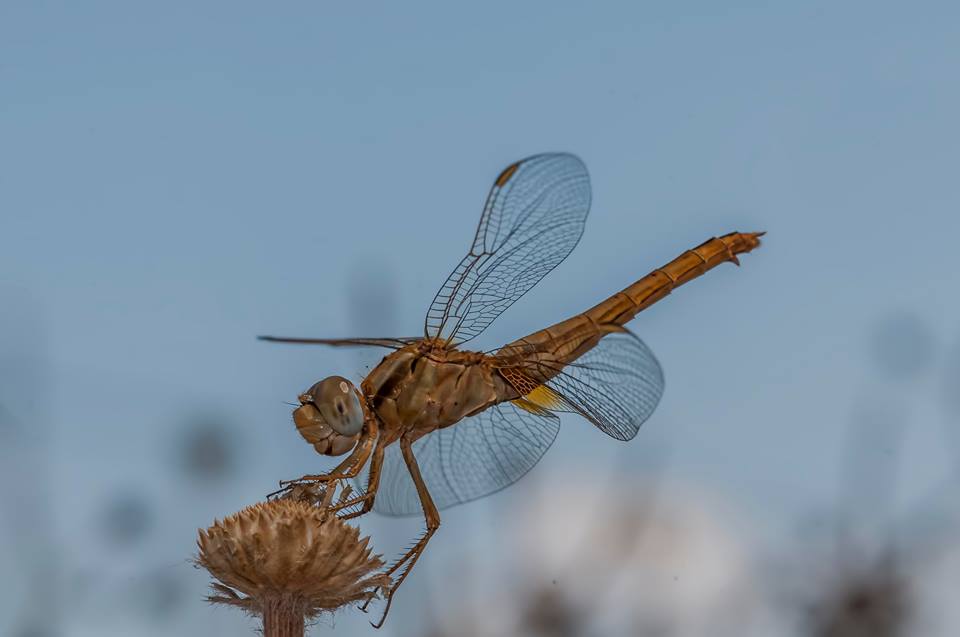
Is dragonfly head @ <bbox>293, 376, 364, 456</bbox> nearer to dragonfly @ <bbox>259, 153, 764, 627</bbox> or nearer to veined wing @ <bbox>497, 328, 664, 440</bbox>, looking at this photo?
dragonfly @ <bbox>259, 153, 764, 627</bbox>

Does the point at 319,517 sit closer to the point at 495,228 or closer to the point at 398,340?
the point at 398,340

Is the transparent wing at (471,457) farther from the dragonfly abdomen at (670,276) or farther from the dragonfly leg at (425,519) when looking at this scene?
the dragonfly abdomen at (670,276)

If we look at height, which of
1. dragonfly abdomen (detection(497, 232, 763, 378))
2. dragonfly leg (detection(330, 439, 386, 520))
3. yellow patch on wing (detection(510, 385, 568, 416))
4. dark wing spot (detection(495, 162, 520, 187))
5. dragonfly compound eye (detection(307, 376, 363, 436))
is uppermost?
dark wing spot (detection(495, 162, 520, 187))

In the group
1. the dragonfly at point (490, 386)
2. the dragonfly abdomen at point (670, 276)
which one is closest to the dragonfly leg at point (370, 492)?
the dragonfly at point (490, 386)

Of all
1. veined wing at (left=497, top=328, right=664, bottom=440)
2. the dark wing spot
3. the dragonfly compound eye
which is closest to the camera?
the dragonfly compound eye

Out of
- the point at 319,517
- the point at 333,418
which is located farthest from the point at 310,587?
the point at 333,418

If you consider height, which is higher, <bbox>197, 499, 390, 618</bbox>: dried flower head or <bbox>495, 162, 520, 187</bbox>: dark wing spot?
<bbox>495, 162, 520, 187</bbox>: dark wing spot

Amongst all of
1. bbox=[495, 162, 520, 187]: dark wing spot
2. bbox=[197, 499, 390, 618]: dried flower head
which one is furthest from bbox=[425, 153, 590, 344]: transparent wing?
bbox=[197, 499, 390, 618]: dried flower head
